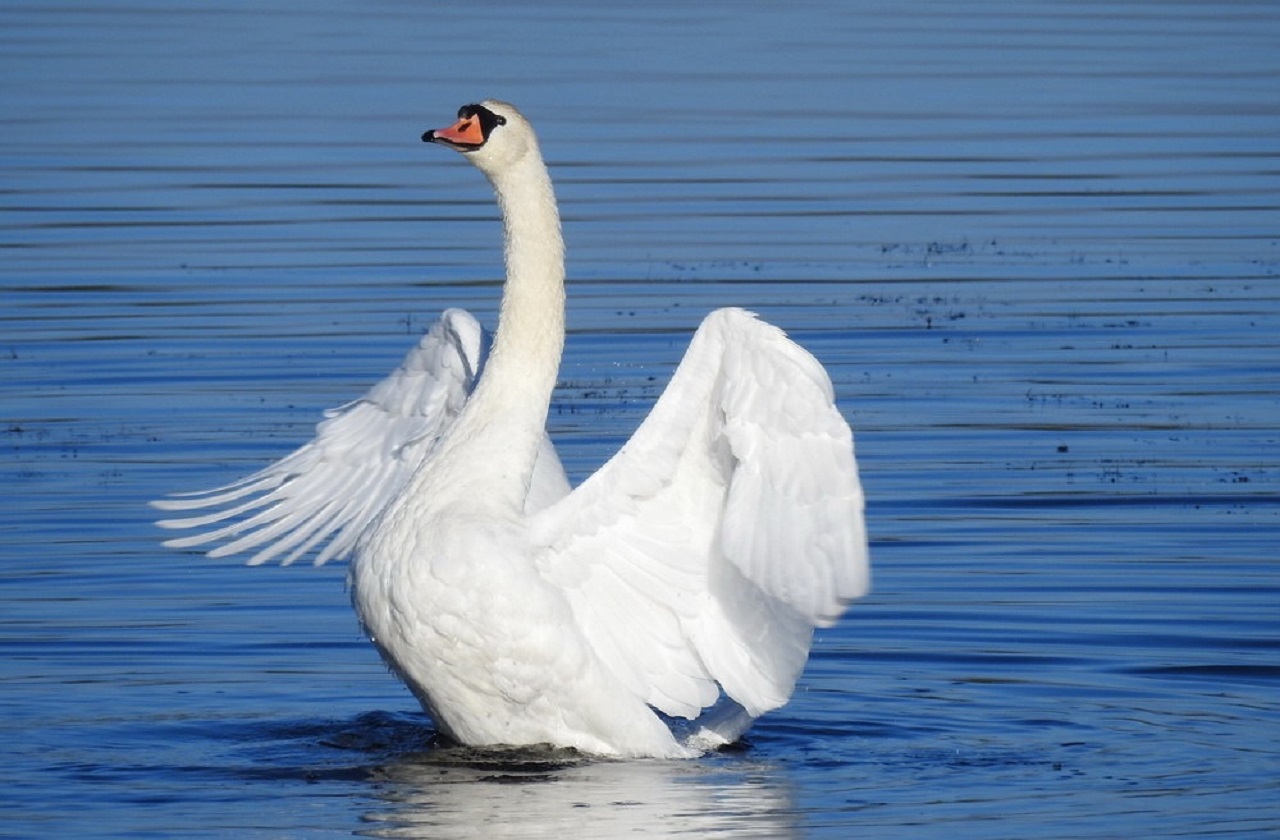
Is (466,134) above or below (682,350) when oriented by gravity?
above

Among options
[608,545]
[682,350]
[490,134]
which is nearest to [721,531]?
[608,545]

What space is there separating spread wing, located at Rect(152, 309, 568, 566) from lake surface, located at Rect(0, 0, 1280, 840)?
60 cm

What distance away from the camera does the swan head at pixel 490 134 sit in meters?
9.66

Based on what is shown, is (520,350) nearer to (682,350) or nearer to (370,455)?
(370,455)

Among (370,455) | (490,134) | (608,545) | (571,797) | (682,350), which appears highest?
(490,134)

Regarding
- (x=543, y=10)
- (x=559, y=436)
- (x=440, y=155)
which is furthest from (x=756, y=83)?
(x=559, y=436)

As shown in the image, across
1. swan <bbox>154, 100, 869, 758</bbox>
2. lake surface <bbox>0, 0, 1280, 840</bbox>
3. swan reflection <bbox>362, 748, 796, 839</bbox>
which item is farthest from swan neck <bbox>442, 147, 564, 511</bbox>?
lake surface <bbox>0, 0, 1280, 840</bbox>

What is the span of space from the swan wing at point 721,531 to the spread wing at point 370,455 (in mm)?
1185

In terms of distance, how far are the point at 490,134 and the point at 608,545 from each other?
156 cm

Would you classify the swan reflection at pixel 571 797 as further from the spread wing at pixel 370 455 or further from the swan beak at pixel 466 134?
the swan beak at pixel 466 134

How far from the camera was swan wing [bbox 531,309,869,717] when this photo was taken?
8.91m

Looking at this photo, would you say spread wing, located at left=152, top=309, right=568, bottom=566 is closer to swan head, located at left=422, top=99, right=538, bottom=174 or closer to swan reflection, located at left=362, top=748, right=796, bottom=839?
swan head, located at left=422, top=99, right=538, bottom=174

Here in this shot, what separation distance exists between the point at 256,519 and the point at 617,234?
962 centimetres

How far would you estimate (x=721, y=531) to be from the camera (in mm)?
9266
